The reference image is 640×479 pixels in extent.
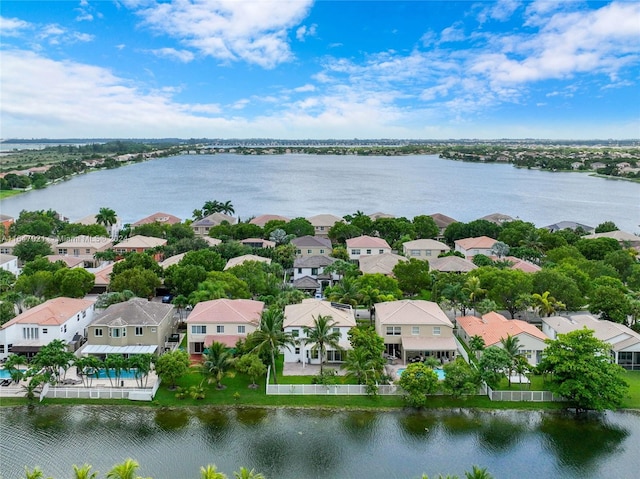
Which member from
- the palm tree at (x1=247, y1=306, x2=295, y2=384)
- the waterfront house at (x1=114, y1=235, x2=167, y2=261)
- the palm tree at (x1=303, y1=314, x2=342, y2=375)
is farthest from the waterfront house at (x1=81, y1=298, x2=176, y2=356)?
the waterfront house at (x1=114, y1=235, x2=167, y2=261)

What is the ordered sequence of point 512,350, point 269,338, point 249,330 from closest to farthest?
point 269,338, point 512,350, point 249,330

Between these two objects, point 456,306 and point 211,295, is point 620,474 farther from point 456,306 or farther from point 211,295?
point 211,295

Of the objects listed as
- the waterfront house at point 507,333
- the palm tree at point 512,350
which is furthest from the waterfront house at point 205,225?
the palm tree at point 512,350

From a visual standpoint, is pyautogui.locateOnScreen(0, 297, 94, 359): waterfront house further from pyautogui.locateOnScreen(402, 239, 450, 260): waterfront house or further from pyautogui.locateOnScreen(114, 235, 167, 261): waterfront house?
pyautogui.locateOnScreen(402, 239, 450, 260): waterfront house

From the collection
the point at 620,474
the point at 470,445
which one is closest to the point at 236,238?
the point at 470,445

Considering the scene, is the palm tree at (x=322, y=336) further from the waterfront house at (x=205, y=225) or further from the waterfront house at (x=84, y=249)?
the waterfront house at (x=205, y=225)

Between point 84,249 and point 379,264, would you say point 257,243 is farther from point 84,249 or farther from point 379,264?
point 84,249

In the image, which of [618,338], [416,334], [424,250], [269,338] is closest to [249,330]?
[269,338]
